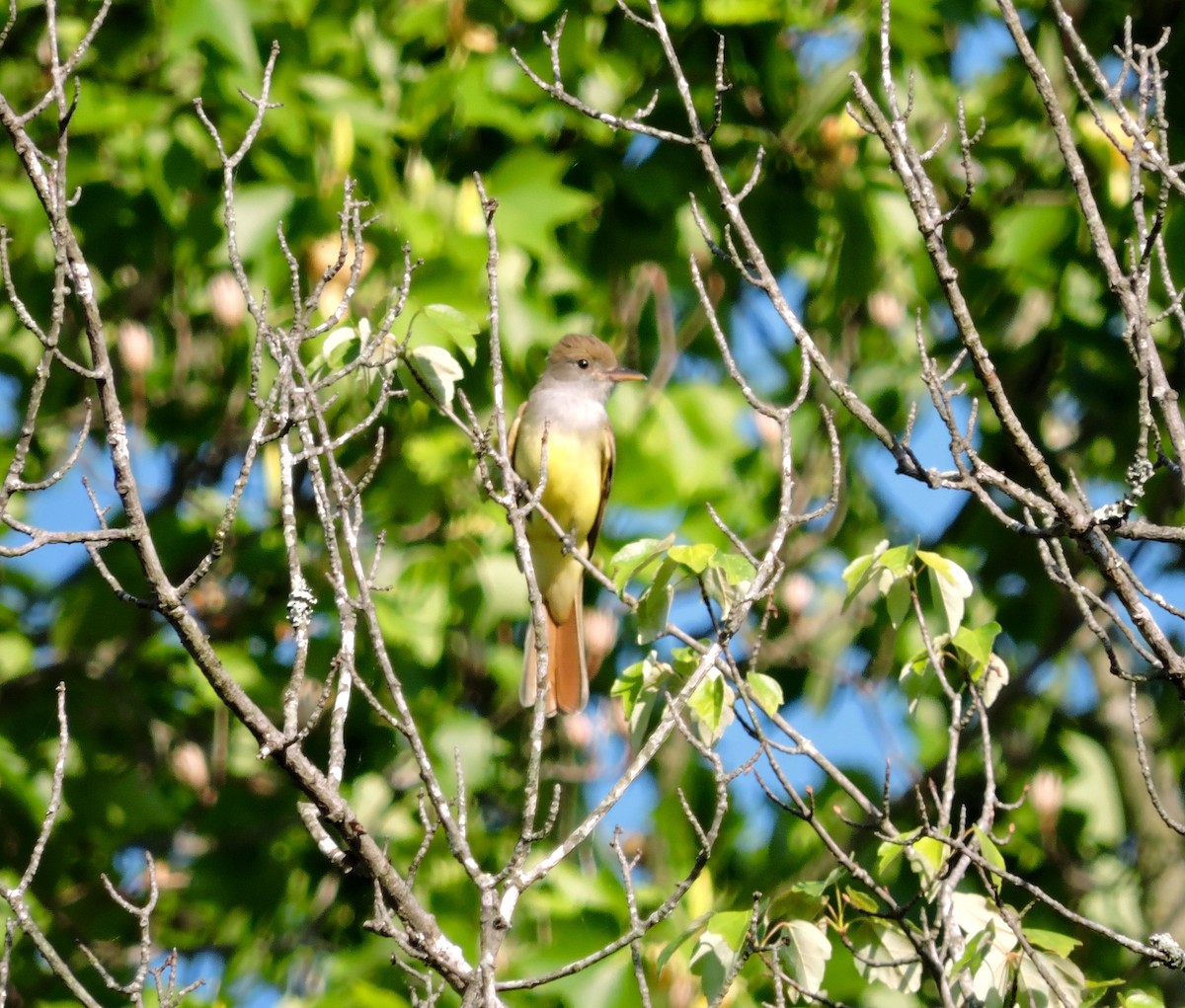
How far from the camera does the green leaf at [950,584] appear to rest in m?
3.63

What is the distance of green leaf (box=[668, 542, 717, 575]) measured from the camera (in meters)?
3.50

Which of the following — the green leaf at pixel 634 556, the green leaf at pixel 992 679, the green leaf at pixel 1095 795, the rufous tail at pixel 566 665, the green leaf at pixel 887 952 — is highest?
the green leaf at pixel 634 556

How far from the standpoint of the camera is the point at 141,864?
8617mm

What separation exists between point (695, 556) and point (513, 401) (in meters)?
3.46

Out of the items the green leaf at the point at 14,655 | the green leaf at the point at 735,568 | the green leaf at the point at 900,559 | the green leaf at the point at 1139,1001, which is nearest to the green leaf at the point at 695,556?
the green leaf at the point at 735,568

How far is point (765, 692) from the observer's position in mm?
3605

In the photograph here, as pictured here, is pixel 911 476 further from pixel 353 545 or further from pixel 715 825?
pixel 353 545

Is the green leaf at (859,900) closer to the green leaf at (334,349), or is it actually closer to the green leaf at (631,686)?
the green leaf at (631,686)

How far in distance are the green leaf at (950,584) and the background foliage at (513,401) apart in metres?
1.78

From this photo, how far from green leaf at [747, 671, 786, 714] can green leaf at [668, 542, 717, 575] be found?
262 mm

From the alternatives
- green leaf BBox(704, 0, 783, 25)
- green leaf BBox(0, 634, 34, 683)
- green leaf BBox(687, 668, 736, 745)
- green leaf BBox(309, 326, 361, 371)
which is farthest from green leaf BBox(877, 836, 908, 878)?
green leaf BBox(0, 634, 34, 683)

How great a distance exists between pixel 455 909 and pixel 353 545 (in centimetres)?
376

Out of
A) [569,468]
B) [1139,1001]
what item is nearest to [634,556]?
[1139,1001]

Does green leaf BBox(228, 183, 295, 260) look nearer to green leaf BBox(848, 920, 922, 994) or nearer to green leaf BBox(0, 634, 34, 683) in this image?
green leaf BBox(0, 634, 34, 683)
